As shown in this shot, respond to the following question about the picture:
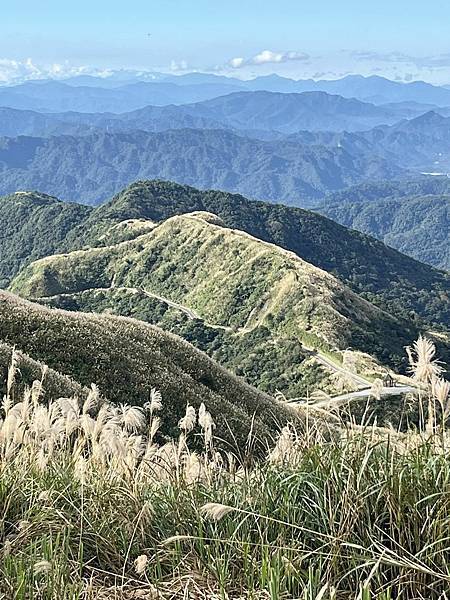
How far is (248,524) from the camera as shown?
14.3 ft

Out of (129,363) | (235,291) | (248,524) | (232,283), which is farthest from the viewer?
(232,283)

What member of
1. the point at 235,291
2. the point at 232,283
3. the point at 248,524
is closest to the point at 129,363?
the point at 248,524

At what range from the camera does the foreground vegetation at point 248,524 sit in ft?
12.2

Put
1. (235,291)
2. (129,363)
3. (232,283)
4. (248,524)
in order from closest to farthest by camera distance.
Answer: (248,524)
(129,363)
(235,291)
(232,283)

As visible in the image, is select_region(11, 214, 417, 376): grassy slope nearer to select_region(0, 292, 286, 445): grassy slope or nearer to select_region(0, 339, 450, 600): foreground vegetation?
select_region(0, 292, 286, 445): grassy slope

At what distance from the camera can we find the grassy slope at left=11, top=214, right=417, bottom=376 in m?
110

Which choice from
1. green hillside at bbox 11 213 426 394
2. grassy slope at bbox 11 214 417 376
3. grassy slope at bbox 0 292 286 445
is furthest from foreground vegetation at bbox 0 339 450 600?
grassy slope at bbox 11 214 417 376

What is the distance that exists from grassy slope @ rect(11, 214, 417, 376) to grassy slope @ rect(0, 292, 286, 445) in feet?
262

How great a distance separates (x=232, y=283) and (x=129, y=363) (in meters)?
115

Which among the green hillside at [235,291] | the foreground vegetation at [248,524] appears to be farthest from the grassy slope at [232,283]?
the foreground vegetation at [248,524]

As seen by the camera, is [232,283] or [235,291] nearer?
[235,291]

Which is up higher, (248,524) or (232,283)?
(248,524)

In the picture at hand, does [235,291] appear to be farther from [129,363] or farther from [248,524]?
[248,524]

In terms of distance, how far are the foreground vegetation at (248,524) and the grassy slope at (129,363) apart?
10.5 meters
